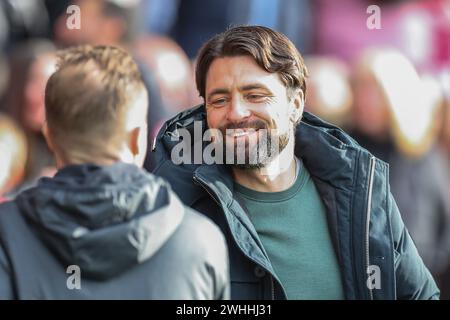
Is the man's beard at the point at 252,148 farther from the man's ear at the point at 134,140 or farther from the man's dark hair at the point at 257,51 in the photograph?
the man's ear at the point at 134,140

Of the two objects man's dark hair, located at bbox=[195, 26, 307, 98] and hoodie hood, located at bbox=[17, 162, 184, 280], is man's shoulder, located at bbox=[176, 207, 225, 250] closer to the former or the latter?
hoodie hood, located at bbox=[17, 162, 184, 280]

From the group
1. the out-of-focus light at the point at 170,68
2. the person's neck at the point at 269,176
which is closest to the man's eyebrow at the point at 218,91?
the person's neck at the point at 269,176

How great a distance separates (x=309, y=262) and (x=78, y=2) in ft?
9.42

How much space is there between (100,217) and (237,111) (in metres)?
0.81

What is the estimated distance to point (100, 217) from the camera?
2.36 meters

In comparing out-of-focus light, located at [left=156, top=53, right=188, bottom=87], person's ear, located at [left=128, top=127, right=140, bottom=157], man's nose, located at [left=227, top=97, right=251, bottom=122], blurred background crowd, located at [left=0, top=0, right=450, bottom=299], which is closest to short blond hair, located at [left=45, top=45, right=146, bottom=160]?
person's ear, located at [left=128, top=127, right=140, bottom=157]

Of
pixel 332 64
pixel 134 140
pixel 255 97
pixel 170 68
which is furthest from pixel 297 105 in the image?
pixel 332 64

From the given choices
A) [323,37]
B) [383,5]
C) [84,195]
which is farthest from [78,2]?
[84,195]

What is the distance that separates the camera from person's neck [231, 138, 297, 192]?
3148 mm

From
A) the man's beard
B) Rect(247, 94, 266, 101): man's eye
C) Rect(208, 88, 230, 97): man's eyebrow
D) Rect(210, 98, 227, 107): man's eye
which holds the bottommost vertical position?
the man's beard

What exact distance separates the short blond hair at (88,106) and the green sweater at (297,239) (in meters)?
0.74

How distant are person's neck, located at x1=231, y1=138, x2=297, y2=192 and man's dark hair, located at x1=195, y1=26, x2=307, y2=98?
0.25m

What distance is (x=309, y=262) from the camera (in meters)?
2.98

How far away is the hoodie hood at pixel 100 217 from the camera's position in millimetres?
2354
